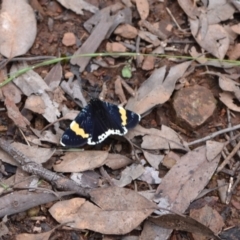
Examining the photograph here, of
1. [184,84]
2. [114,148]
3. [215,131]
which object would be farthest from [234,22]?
[114,148]

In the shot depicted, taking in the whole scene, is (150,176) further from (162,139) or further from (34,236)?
(34,236)

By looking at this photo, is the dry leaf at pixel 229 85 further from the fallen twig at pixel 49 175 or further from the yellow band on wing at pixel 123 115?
the fallen twig at pixel 49 175

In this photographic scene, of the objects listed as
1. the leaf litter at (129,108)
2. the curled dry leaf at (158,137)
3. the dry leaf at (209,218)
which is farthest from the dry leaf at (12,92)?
the dry leaf at (209,218)

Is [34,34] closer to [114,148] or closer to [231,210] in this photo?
[114,148]

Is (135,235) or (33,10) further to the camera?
(33,10)

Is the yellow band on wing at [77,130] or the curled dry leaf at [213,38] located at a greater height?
the curled dry leaf at [213,38]

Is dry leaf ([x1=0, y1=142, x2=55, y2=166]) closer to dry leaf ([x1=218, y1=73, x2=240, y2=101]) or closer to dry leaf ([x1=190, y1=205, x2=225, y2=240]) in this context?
dry leaf ([x1=190, y1=205, x2=225, y2=240])
